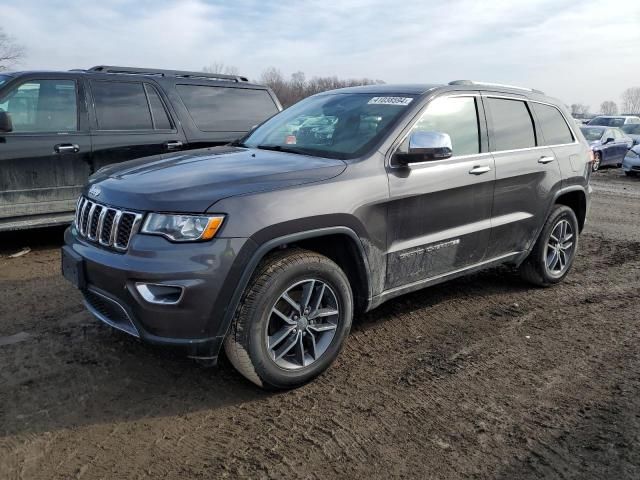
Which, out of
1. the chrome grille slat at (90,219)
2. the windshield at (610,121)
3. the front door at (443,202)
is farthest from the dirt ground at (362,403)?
the windshield at (610,121)

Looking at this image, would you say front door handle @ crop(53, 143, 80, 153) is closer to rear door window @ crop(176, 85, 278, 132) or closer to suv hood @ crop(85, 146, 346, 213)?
rear door window @ crop(176, 85, 278, 132)

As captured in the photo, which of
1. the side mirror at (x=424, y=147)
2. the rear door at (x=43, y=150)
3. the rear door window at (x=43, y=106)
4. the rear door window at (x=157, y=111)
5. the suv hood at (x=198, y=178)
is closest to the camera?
the suv hood at (x=198, y=178)

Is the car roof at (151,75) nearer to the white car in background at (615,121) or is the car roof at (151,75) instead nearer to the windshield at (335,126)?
the windshield at (335,126)

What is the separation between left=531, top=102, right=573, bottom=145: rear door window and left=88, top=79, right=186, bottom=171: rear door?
3.98m

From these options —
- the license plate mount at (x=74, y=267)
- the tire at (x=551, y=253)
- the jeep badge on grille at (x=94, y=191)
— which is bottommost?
the tire at (x=551, y=253)

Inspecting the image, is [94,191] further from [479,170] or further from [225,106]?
[225,106]

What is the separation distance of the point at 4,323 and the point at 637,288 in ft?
18.3

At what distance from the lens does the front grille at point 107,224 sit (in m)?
2.84

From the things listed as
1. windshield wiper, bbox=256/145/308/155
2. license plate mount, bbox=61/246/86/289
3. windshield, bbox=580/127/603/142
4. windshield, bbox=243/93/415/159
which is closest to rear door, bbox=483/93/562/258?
windshield, bbox=243/93/415/159

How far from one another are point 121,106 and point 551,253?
4937mm

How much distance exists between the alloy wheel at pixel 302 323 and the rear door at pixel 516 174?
5.67 feet

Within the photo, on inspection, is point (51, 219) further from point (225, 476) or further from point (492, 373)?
point (492, 373)

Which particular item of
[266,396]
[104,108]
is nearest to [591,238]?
[266,396]

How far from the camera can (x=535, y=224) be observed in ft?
15.5
